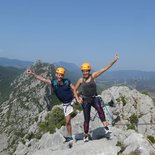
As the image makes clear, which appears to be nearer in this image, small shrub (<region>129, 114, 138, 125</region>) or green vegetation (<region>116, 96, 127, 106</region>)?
small shrub (<region>129, 114, 138, 125</region>)

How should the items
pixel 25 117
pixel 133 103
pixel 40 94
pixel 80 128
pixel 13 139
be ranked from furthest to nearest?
pixel 40 94 < pixel 25 117 < pixel 13 139 < pixel 133 103 < pixel 80 128

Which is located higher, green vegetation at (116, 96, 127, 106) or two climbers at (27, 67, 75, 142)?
two climbers at (27, 67, 75, 142)

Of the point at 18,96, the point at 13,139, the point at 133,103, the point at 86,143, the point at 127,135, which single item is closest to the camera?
the point at 86,143

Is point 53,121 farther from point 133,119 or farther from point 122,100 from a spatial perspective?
Answer: point 133,119

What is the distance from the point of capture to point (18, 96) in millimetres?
186125

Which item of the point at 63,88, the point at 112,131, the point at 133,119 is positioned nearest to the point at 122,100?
the point at 133,119

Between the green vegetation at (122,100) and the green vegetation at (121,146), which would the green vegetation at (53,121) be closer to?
the green vegetation at (122,100)

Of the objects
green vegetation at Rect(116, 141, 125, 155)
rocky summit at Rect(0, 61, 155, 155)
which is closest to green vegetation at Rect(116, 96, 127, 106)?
rocky summit at Rect(0, 61, 155, 155)

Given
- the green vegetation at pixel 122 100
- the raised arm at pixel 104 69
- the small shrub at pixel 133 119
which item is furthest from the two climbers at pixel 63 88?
the green vegetation at pixel 122 100

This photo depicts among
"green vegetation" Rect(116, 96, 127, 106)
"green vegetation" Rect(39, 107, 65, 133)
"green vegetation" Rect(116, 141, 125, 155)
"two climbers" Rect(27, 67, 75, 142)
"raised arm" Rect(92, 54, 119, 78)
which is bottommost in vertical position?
"green vegetation" Rect(39, 107, 65, 133)

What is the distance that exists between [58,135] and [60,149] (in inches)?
318

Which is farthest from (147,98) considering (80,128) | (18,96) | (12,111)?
(18,96)

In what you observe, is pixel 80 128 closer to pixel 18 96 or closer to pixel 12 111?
pixel 12 111

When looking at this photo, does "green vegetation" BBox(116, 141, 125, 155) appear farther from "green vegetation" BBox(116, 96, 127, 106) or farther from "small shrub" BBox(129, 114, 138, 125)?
"green vegetation" BBox(116, 96, 127, 106)
